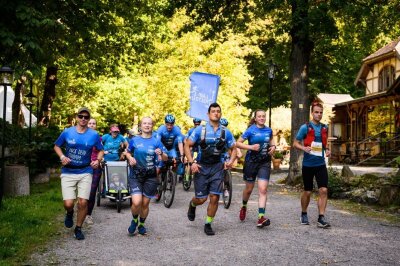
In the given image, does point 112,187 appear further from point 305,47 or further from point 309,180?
point 305,47

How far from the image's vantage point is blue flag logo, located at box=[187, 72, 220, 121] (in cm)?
1728

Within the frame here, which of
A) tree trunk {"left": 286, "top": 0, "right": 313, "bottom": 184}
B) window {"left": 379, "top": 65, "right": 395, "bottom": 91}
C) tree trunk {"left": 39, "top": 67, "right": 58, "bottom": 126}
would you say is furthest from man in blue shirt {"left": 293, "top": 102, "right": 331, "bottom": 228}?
window {"left": 379, "top": 65, "right": 395, "bottom": 91}

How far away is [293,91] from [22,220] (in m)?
11.3

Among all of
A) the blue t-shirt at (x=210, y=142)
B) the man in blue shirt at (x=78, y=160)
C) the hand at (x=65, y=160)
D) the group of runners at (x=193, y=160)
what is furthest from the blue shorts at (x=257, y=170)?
the hand at (x=65, y=160)

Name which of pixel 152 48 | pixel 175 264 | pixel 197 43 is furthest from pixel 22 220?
pixel 197 43

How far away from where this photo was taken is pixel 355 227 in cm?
891

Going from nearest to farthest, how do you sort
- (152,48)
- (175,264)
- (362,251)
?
(175,264), (362,251), (152,48)

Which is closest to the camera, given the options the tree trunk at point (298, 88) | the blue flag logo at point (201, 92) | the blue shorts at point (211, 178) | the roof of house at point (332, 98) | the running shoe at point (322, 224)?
the blue shorts at point (211, 178)

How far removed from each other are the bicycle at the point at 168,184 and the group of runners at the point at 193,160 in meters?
2.24

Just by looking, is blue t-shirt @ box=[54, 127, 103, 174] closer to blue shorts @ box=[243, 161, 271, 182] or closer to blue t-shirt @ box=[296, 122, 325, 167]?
blue shorts @ box=[243, 161, 271, 182]

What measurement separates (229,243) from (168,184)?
181 inches

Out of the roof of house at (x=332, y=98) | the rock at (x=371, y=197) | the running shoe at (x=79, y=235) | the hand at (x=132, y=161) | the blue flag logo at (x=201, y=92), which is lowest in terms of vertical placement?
the running shoe at (x=79, y=235)

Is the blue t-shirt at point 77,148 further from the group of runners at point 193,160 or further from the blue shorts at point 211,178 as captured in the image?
the blue shorts at point 211,178

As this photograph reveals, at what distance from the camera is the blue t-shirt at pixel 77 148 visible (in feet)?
24.8
